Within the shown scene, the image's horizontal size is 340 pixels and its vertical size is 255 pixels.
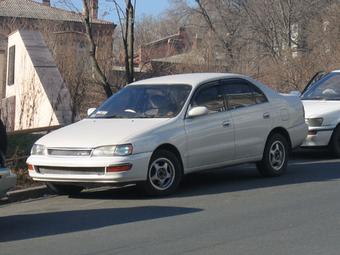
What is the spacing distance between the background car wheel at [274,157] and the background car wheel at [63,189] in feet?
9.35

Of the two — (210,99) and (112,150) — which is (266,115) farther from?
(112,150)

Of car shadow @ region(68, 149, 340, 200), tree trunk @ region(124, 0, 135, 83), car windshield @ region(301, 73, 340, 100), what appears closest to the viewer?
car shadow @ region(68, 149, 340, 200)

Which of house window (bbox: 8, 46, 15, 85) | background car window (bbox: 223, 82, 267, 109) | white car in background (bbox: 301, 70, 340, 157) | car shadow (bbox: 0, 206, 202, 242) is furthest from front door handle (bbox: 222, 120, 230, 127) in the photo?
house window (bbox: 8, 46, 15, 85)

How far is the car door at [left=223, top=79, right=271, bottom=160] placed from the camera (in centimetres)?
1023

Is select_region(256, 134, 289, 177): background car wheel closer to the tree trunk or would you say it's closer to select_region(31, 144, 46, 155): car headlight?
select_region(31, 144, 46, 155): car headlight

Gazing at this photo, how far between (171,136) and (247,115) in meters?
1.65

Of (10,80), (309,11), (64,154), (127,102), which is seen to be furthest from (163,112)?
(309,11)

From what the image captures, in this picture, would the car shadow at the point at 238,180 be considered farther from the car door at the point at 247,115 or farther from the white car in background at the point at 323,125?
the car door at the point at 247,115

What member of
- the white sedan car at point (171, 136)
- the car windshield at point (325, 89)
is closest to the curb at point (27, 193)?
the white sedan car at point (171, 136)

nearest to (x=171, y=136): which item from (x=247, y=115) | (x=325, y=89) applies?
(x=247, y=115)

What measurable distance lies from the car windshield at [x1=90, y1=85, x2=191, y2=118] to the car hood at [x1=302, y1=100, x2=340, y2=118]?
383 cm

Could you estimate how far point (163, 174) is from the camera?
925cm

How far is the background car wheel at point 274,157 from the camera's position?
1070cm

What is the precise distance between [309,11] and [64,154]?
1376 inches
